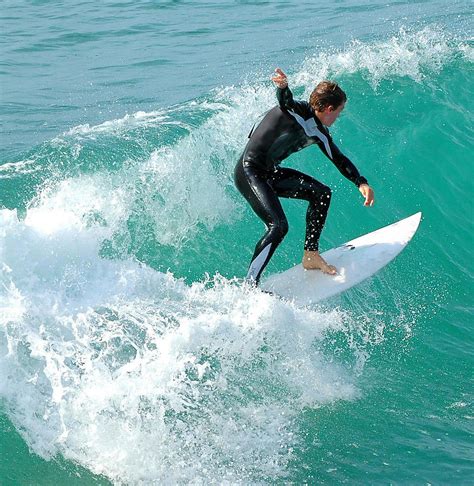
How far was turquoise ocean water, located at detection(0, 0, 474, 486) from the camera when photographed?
18.5 ft

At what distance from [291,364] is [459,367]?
5.28 feet

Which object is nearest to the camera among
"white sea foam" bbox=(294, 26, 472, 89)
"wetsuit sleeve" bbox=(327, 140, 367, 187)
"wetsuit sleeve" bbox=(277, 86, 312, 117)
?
"wetsuit sleeve" bbox=(277, 86, 312, 117)

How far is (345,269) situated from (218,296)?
1.40 meters

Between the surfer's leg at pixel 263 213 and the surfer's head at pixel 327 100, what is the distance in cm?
70

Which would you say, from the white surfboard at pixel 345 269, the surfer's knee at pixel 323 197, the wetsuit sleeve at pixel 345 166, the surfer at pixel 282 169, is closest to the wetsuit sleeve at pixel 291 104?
the surfer at pixel 282 169

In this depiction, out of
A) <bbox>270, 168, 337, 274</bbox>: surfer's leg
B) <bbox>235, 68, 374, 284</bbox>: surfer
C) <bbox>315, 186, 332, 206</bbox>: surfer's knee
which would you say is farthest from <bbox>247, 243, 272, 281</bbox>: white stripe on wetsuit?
<bbox>315, 186, 332, 206</bbox>: surfer's knee

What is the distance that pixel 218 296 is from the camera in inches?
263

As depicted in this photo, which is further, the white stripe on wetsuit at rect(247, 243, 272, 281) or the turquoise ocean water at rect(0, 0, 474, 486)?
the white stripe on wetsuit at rect(247, 243, 272, 281)

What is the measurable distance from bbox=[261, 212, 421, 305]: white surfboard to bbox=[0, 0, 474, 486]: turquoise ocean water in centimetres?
18

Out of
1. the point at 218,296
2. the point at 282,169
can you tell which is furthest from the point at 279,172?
the point at 218,296

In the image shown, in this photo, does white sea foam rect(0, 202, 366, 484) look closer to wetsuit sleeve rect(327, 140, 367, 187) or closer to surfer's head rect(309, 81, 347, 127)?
wetsuit sleeve rect(327, 140, 367, 187)

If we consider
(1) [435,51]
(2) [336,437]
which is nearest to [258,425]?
(2) [336,437]

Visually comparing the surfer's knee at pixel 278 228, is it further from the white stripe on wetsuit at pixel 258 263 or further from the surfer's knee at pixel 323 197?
the surfer's knee at pixel 323 197

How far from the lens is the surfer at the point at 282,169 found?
22.4ft
